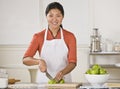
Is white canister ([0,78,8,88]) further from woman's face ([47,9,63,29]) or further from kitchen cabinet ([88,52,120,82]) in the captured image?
kitchen cabinet ([88,52,120,82])

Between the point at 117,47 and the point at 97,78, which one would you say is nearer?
the point at 97,78

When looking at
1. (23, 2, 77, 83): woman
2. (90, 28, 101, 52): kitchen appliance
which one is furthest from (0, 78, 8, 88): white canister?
(90, 28, 101, 52): kitchen appliance

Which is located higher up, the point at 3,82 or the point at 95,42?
the point at 95,42

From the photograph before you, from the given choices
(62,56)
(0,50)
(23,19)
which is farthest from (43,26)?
(62,56)

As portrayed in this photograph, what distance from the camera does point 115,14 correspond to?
5.02 meters

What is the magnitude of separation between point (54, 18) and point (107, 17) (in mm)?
2199

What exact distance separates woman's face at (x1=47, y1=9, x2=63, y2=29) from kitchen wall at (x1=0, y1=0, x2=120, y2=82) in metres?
2.07

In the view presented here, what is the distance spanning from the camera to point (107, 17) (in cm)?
504

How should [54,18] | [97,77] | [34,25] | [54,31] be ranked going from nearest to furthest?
[97,77]
[54,18]
[54,31]
[34,25]

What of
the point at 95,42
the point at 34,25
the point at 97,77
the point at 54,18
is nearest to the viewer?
the point at 97,77

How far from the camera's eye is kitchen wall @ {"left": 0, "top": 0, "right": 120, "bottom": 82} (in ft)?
16.6

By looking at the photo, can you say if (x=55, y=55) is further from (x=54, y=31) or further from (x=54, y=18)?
(x=54, y=18)

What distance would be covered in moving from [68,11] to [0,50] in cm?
125

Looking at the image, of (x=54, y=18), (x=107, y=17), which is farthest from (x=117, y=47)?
(x=54, y=18)
